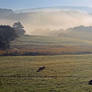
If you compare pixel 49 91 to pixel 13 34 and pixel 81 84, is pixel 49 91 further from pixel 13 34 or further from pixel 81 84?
pixel 13 34

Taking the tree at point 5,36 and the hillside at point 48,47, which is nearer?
the tree at point 5,36

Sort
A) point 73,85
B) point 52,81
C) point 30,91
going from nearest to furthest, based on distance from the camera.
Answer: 1. point 30,91
2. point 73,85
3. point 52,81

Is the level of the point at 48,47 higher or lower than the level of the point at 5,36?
lower

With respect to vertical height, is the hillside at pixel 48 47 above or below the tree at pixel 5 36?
below

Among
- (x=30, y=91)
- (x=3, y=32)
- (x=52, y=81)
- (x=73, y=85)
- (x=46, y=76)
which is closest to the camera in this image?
(x=30, y=91)

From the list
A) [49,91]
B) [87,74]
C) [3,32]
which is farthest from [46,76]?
[3,32]

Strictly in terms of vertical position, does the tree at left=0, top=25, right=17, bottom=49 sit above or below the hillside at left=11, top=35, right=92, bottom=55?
above

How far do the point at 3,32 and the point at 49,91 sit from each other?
69395 mm

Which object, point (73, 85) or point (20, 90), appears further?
point (73, 85)

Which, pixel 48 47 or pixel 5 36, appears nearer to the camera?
pixel 5 36

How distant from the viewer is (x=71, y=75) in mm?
→ 41219

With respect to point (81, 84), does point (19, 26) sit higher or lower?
higher

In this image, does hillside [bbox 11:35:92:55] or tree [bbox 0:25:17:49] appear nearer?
tree [bbox 0:25:17:49]

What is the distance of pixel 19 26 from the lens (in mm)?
162125
